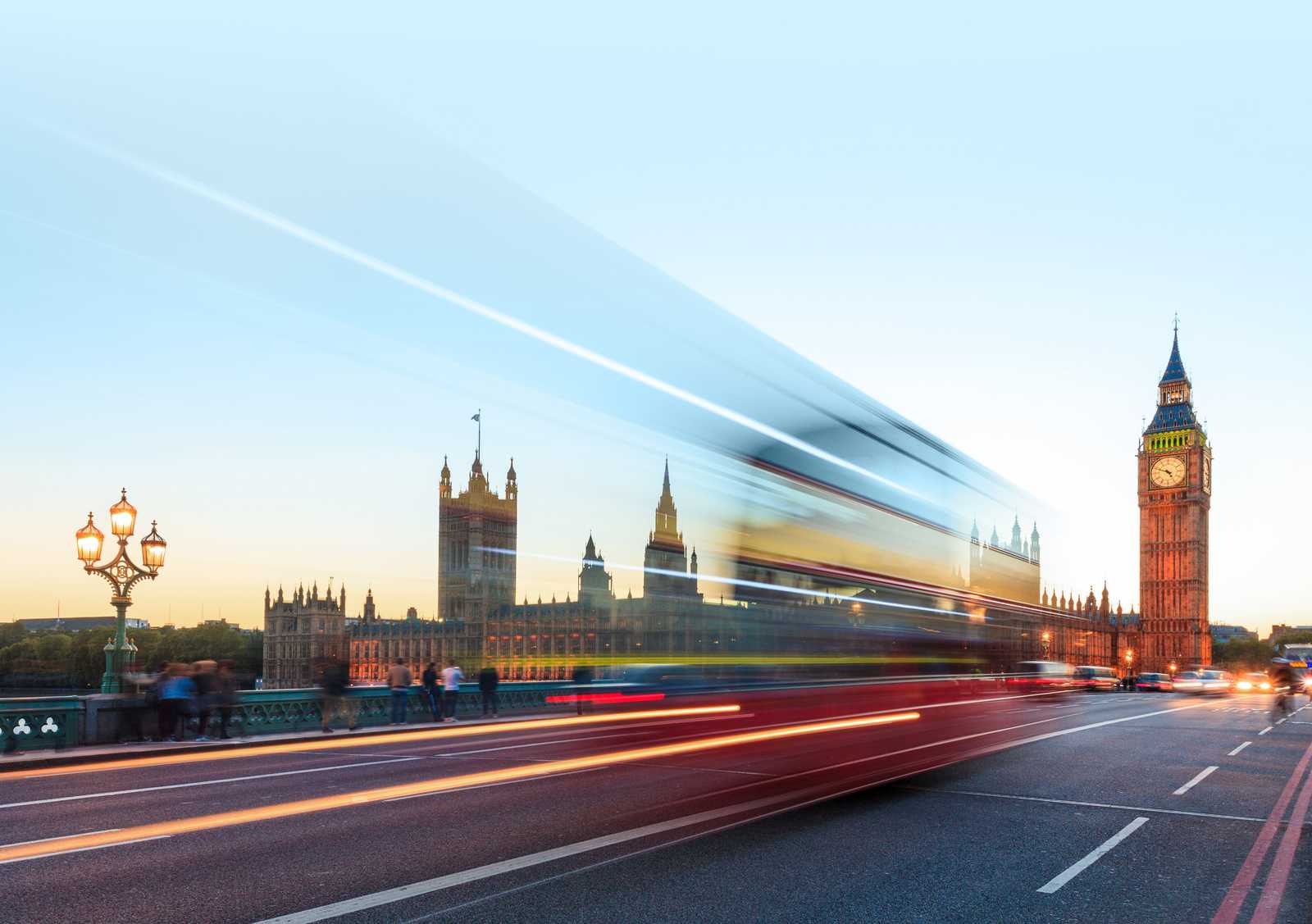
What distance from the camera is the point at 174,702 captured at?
67.6ft

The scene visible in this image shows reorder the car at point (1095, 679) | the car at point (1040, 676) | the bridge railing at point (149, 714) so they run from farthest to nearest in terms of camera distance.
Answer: the car at point (1095, 679) → the car at point (1040, 676) → the bridge railing at point (149, 714)

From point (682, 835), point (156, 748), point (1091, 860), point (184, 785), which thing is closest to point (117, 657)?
point (156, 748)

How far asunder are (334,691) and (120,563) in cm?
559

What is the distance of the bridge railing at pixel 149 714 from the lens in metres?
18.3

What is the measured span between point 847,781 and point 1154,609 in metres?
153

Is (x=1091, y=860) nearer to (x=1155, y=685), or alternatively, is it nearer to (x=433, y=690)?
(x=433, y=690)

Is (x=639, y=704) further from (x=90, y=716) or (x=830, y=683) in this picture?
(x=90, y=716)

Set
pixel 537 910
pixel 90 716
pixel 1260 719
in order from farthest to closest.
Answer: pixel 1260 719 → pixel 90 716 → pixel 537 910

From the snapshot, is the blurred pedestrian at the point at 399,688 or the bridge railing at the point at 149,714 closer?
the bridge railing at the point at 149,714

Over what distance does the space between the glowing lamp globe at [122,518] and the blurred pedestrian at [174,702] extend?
340 centimetres

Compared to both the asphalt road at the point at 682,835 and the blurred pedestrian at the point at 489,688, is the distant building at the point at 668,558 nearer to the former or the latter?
the asphalt road at the point at 682,835

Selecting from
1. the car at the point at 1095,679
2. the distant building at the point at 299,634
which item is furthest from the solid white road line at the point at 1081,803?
the distant building at the point at 299,634

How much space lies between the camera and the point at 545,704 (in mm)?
31422

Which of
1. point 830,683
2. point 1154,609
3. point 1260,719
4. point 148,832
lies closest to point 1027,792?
point 830,683
